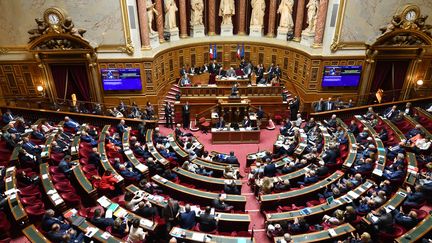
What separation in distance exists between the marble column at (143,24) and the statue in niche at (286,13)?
816 cm

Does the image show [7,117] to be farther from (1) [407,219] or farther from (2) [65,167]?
(1) [407,219]

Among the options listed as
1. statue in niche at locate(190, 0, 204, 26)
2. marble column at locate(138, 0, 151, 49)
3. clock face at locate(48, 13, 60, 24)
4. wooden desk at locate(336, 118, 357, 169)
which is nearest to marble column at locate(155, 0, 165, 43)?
marble column at locate(138, 0, 151, 49)

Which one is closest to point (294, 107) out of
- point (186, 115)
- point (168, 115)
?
point (186, 115)

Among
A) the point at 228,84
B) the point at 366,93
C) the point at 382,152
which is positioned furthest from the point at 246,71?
the point at 382,152

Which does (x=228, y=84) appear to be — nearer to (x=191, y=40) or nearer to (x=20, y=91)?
(x=191, y=40)

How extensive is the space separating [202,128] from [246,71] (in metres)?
4.77

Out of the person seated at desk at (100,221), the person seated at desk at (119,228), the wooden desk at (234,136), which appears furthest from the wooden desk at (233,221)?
the wooden desk at (234,136)

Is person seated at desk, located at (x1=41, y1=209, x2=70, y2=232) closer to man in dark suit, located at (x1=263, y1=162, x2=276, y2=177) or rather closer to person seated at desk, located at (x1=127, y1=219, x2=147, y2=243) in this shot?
person seated at desk, located at (x1=127, y1=219, x2=147, y2=243)

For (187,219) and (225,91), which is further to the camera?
(225,91)

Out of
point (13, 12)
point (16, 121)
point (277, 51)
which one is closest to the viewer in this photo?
point (16, 121)

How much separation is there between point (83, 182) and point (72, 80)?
26.4 feet

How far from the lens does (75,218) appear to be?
8.20 metres

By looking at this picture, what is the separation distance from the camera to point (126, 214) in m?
8.47

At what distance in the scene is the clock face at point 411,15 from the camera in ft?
48.0
